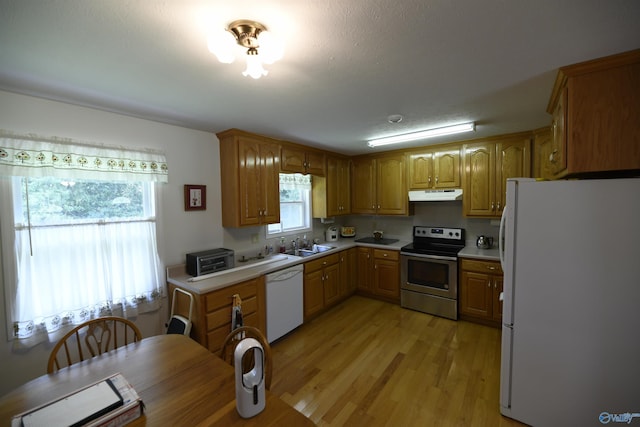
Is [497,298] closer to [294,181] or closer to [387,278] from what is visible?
[387,278]

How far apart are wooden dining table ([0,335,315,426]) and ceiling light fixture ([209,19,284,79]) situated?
4.84ft

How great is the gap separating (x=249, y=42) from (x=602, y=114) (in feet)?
6.43

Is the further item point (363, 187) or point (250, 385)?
point (363, 187)

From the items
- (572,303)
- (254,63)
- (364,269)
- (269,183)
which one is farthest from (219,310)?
(572,303)

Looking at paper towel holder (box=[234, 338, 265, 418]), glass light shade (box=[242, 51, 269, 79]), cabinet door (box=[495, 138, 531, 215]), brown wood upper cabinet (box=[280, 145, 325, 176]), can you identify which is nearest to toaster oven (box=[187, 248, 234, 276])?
brown wood upper cabinet (box=[280, 145, 325, 176])

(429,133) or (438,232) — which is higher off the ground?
(429,133)

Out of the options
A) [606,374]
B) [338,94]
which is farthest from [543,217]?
[338,94]

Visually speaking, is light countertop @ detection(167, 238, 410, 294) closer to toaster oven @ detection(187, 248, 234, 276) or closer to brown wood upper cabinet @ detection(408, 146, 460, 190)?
toaster oven @ detection(187, 248, 234, 276)

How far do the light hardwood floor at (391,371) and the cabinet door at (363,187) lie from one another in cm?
171

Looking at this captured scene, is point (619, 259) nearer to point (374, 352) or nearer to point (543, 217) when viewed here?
point (543, 217)

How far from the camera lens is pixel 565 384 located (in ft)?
5.35

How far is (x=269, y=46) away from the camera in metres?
1.15

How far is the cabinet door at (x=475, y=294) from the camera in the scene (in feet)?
9.93

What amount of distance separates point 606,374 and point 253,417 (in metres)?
2.03
